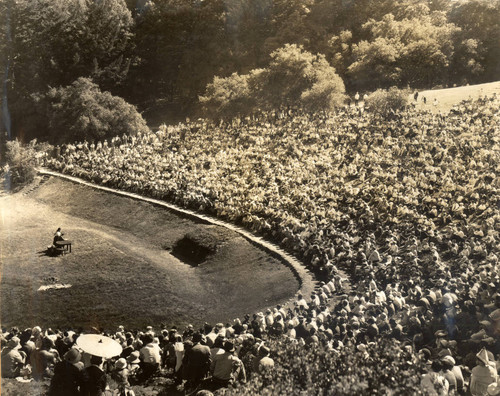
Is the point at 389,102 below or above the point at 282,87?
below

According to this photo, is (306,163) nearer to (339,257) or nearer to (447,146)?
(447,146)

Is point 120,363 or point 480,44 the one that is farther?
point 480,44

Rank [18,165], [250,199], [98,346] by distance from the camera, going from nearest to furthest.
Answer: [98,346], [250,199], [18,165]

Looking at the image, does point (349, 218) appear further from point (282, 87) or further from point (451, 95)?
point (282, 87)

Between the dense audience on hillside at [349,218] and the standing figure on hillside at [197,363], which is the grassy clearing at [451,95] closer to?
the dense audience on hillside at [349,218]

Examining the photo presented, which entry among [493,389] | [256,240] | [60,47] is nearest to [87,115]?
[60,47]

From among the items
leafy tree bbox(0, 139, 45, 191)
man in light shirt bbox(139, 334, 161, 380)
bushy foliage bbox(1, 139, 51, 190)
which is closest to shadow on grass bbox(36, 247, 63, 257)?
leafy tree bbox(0, 139, 45, 191)
